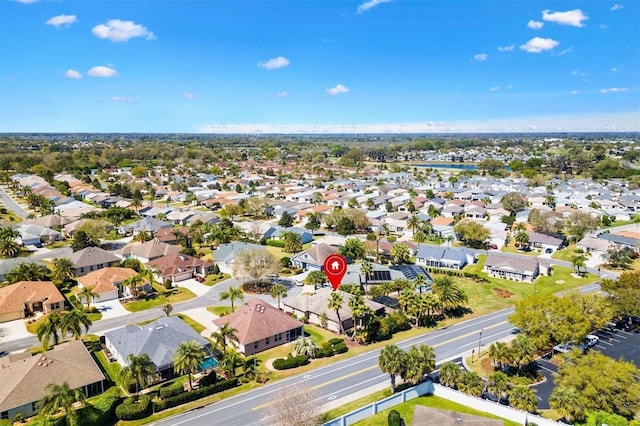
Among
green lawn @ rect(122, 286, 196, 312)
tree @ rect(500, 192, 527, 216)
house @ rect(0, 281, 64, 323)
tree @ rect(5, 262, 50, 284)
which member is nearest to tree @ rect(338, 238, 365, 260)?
green lawn @ rect(122, 286, 196, 312)

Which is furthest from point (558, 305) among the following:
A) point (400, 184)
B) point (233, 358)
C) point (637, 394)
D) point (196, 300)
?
point (400, 184)

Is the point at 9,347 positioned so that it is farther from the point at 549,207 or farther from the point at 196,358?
the point at 549,207

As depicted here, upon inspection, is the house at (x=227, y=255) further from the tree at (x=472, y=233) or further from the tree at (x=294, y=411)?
the tree at (x=472, y=233)

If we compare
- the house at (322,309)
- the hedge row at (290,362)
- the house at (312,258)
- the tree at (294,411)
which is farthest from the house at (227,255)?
the tree at (294,411)

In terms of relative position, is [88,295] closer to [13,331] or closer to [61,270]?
[13,331]

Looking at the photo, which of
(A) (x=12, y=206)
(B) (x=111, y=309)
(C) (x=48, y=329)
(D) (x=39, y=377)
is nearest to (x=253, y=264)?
(B) (x=111, y=309)

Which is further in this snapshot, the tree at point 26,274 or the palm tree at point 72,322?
the tree at point 26,274
